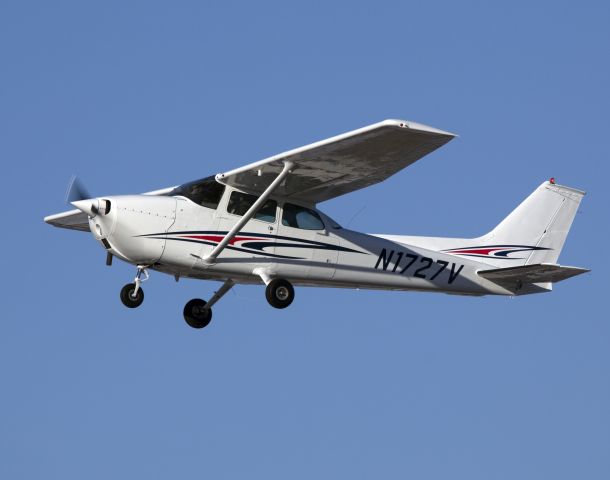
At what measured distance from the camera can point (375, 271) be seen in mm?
19734

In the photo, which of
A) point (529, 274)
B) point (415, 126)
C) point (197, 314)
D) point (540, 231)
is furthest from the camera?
point (540, 231)

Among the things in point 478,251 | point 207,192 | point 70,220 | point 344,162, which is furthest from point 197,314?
point 478,251

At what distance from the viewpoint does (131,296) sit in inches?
715

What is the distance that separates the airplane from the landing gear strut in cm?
2

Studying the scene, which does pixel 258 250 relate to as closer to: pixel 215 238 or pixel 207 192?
pixel 215 238

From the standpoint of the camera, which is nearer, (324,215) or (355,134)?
(355,134)

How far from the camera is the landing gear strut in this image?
64.7ft

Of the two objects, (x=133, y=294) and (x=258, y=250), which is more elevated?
(x=258, y=250)

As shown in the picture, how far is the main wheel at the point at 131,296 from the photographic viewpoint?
18156 millimetres

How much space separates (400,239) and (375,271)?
1.07 m

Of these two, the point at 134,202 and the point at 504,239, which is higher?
the point at 504,239

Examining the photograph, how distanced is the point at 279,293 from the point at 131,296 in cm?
222

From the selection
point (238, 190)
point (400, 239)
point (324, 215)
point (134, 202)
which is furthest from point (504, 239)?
point (134, 202)

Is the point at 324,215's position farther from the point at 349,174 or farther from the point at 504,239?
the point at 504,239
